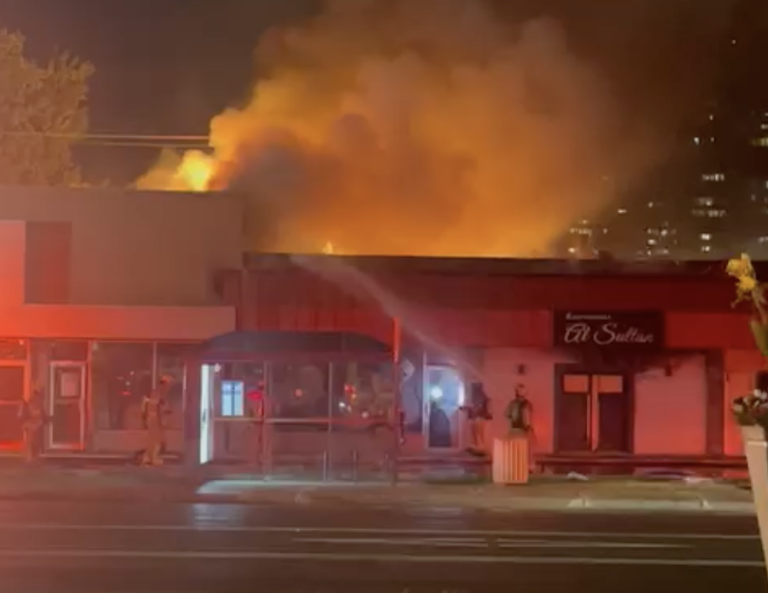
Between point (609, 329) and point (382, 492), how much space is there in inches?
276

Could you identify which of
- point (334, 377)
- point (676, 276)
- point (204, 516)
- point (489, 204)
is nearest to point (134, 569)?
point (204, 516)

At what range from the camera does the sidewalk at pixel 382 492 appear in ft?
54.5

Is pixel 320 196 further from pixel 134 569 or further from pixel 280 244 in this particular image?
pixel 134 569

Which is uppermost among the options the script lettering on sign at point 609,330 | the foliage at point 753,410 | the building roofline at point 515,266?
the building roofline at point 515,266

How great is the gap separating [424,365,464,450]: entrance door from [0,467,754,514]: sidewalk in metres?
4.40

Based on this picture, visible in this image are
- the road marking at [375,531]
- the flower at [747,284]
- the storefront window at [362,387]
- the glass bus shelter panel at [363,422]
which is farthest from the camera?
the storefront window at [362,387]

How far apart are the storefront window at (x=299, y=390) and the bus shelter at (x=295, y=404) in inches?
0.7

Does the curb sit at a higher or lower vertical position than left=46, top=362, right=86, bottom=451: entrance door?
lower

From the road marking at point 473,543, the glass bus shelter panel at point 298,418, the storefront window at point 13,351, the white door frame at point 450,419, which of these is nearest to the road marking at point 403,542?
the road marking at point 473,543

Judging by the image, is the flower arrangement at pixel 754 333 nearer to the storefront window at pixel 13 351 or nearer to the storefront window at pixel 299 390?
the storefront window at pixel 299 390

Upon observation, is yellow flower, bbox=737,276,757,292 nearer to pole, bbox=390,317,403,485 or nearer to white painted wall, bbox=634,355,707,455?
pole, bbox=390,317,403,485

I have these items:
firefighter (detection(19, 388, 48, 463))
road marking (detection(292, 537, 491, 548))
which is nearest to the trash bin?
road marking (detection(292, 537, 491, 548))

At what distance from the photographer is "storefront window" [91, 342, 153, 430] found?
23375 mm

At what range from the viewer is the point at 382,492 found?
17406 millimetres
